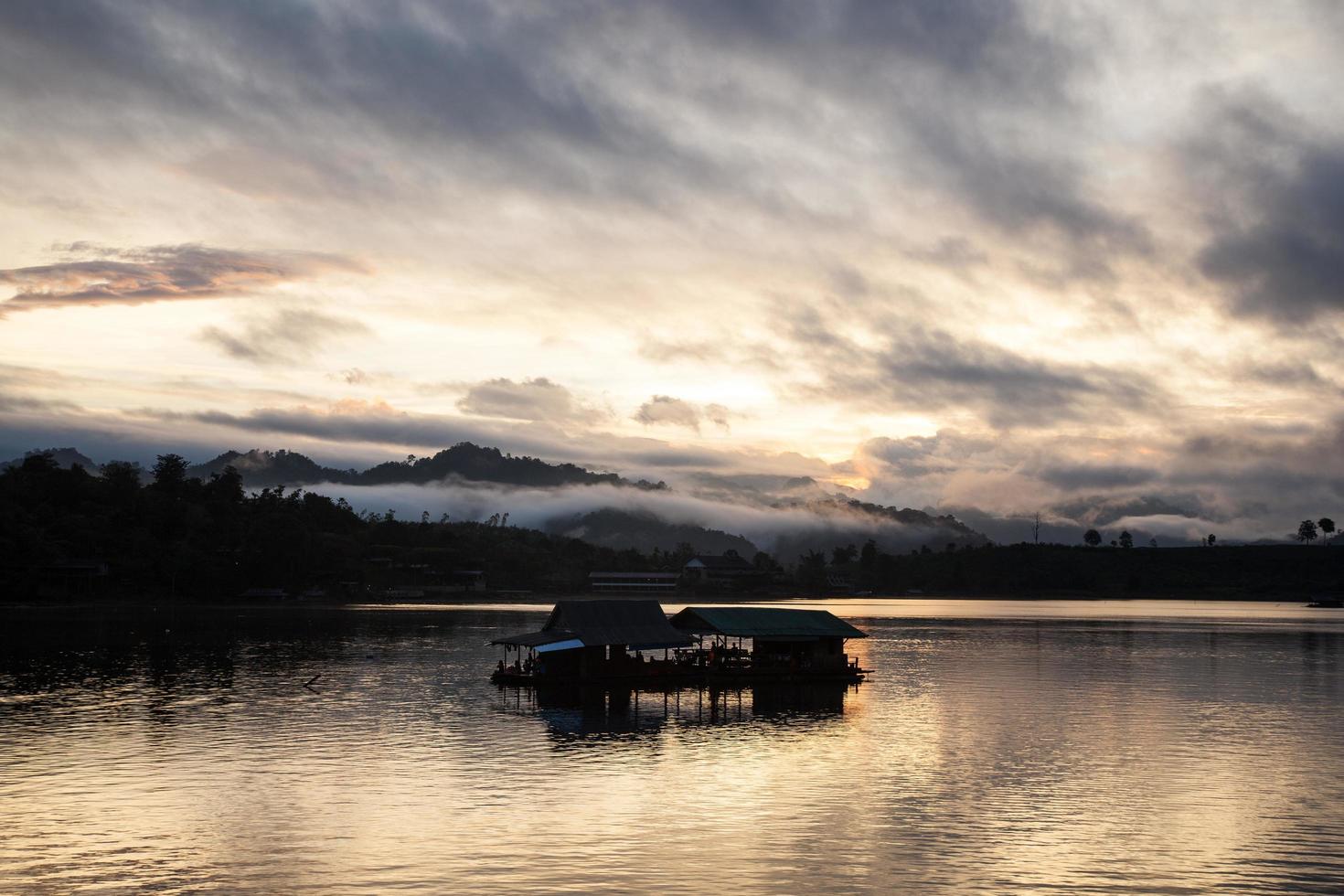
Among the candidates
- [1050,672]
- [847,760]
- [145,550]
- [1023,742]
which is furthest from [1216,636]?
[145,550]

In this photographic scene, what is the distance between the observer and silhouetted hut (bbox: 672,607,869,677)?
8131 centimetres

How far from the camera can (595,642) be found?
7375 centimetres

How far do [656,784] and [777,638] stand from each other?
38967 millimetres

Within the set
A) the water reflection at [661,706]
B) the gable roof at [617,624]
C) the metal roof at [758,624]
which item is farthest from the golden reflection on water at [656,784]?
the metal roof at [758,624]

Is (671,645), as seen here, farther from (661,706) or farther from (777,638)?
(777,638)

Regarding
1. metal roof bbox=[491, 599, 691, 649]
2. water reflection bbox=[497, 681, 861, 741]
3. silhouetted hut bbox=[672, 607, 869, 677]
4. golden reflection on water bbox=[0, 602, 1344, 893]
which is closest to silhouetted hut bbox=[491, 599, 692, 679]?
metal roof bbox=[491, 599, 691, 649]

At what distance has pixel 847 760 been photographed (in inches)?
1998

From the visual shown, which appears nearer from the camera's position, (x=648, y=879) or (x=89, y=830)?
(x=648, y=879)

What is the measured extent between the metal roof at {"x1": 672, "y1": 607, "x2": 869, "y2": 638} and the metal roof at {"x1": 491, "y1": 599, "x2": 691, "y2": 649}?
13.2ft

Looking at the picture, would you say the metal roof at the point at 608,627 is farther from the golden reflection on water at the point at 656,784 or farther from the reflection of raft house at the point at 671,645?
the golden reflection on water at the point at 656,784

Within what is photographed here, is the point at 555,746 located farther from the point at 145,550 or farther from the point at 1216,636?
the point at 145,550

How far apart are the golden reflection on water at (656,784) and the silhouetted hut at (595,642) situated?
2.44 meters

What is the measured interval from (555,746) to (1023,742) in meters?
25.0

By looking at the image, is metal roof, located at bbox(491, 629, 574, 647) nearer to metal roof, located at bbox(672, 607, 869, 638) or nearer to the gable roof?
the gable roof
